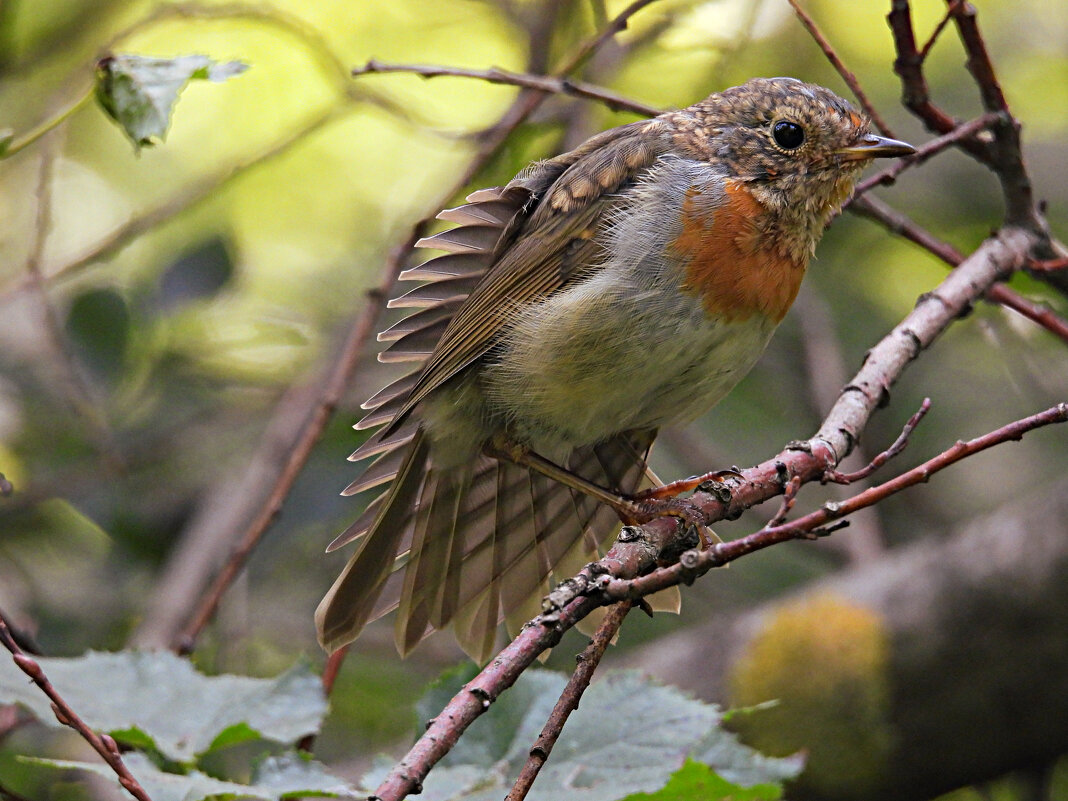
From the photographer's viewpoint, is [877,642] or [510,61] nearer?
[877,642]

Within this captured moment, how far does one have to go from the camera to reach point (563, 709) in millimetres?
1666

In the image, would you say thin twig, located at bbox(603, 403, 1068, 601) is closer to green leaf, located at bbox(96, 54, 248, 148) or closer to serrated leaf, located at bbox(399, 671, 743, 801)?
serrated leaf, located at bbox(399, 671, 743, 801)

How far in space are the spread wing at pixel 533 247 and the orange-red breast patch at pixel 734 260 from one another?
25cm

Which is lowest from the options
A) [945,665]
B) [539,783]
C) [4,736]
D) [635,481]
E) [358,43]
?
[539,783]

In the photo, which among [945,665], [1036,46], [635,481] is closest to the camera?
[635,481]

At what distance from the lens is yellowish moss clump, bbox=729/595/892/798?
12.1ft

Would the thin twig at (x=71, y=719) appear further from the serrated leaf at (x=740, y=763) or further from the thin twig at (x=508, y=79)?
the thin twig at (x=508, y=79)

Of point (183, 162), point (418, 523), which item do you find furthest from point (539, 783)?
point (183, 162)

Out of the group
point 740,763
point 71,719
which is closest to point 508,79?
point 740,763

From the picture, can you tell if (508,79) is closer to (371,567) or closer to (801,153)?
(801,153)

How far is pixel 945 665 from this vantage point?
12.2 feet

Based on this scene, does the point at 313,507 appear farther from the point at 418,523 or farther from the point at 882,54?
the point at 882,54

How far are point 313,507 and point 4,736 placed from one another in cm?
145

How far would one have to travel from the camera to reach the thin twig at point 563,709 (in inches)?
61.0
